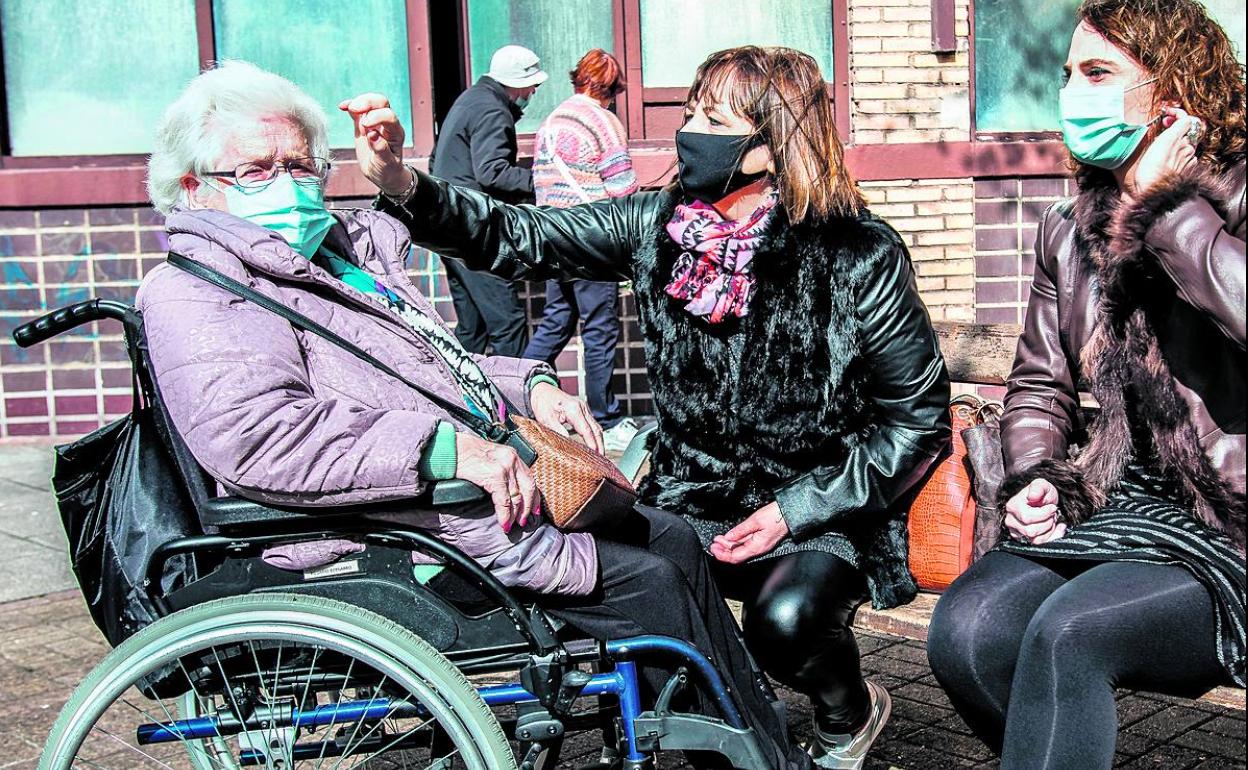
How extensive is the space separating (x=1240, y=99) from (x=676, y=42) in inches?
232

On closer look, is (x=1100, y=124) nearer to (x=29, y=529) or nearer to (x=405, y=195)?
(x=405, y=195)

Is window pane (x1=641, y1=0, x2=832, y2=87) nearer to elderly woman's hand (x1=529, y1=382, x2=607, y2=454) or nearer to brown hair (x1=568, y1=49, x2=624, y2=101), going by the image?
brown hair (x1=568, y1=49, x2=624, y2=101)

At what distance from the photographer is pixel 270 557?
2.61 meters

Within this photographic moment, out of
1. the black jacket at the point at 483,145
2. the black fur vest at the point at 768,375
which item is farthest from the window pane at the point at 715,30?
the black fur vest at the point at 768,375

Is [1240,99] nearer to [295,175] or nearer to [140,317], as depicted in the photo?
[295,175]

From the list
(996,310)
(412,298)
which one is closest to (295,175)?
(412,298)

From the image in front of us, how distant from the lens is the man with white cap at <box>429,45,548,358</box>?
283 inches

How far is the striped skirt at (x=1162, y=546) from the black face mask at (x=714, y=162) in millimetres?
1012

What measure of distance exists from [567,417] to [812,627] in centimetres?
72

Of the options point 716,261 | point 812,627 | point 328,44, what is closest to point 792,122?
point 716,261

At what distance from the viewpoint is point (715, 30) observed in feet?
27.6

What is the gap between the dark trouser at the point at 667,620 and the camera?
272 centimetres

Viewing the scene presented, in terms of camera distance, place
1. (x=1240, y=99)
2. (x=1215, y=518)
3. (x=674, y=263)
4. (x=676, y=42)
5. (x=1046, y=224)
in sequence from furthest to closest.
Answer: (x=676, y=42) < (x=674, y=263) < (x=1046, y=224) < (x=1240, y=99) < (x=1215, y=518)

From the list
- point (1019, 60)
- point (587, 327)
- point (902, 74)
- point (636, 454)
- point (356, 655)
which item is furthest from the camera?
point (1019, 60)
